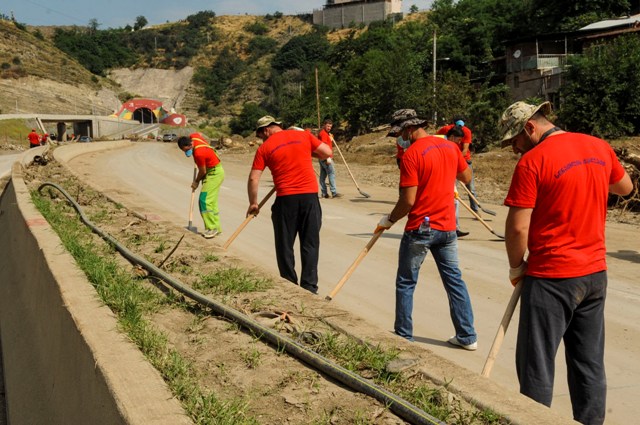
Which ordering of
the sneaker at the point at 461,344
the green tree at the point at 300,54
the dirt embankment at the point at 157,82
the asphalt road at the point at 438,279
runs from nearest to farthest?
the asphalt road at the point at 438,279
the sneaker at the point at 461,344
the green tree at the point at 300,54
the dirt embankment at the point at 157,82

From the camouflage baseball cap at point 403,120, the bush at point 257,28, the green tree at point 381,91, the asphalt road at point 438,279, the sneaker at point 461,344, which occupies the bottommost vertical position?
the asphalt road at point 438,279

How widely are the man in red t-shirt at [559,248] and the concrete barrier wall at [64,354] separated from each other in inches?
77.2

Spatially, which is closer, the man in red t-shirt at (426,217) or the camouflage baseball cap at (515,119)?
the camouflage baseball cap at (515,119)

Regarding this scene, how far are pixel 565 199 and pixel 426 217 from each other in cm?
207

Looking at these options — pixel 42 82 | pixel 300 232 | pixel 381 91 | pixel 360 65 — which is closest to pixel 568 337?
pixel 300 232

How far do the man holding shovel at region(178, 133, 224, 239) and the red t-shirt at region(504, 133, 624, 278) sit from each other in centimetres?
786

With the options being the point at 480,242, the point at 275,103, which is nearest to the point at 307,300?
the point at 480,242

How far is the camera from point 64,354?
14.4ft

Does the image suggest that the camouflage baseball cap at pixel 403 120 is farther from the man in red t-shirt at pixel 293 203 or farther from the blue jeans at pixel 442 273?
the man in red t-shirt at pixel 293 203

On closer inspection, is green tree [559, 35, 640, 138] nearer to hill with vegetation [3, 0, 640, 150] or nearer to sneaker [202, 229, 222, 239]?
hill with vegetation [3, 0, 640, 150]

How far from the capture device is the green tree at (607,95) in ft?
87.0

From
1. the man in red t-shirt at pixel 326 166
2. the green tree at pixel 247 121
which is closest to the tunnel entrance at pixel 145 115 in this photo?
the green tree at pixel 247 121

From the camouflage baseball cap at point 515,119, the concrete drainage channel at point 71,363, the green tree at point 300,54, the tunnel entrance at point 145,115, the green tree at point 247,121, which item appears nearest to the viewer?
the concrete drainage channel at point 71,363

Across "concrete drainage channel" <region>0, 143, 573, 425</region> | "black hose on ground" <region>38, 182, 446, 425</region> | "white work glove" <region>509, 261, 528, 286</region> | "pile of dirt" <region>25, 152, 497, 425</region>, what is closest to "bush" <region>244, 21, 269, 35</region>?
"concrete drainage channel" <region>0, 143, 573, 425</region>
